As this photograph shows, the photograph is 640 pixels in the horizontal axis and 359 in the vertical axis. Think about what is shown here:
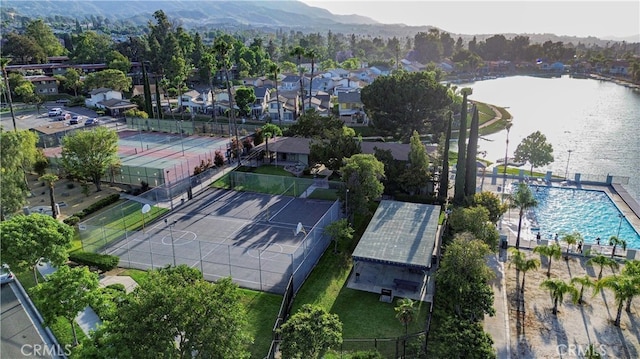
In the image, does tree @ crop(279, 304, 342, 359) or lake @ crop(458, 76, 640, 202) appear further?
lake @ crop(458, 76, 640, 202)

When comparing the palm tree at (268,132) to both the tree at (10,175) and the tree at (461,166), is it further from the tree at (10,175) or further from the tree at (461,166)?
the tree at (10,175)

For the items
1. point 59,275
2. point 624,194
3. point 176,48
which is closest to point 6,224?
point 59,275

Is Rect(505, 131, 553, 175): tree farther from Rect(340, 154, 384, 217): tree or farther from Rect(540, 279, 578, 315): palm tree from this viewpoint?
Rect(540, 279, 578, 315): palm tree

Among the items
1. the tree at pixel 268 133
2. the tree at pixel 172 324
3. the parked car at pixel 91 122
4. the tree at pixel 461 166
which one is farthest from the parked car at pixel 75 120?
the tree at pixel 172 324

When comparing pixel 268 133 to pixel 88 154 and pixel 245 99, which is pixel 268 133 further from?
pixel 245 99

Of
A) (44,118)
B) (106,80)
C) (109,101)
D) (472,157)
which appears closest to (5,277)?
(472,157)

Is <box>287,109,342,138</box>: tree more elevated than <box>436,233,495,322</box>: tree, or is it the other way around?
<box>287,109,342,138</box>: tree

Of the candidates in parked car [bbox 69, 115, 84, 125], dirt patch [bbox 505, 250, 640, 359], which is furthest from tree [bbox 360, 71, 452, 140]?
parked car [bbox 69, 115, 84, 125]
